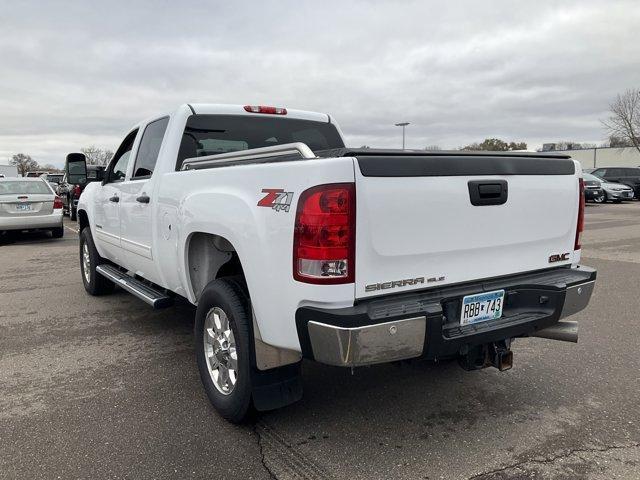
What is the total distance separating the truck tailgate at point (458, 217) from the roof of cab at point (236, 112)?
2.27 metres

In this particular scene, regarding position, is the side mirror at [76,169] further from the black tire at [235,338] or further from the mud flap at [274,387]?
the mud flap at [274,387]

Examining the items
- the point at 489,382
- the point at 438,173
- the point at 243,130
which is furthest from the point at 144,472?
the point at 243,130

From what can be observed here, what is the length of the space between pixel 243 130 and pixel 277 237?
224 centimetres

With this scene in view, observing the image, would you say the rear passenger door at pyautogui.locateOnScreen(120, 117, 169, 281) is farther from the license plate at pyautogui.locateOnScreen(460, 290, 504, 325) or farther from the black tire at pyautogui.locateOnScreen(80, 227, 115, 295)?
the license plate at pyautogui.locateOnScreen(460, 290, 504, 325)

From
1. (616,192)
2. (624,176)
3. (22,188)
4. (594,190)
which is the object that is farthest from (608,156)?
(22,188)

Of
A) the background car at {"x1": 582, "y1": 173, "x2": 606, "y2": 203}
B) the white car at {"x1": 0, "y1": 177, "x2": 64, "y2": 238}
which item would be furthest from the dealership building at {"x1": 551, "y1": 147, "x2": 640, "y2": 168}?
the white car at {"x1": 0, "y1": 177, "x2": 64, "y2": 238}

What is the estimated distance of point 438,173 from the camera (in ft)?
8.89

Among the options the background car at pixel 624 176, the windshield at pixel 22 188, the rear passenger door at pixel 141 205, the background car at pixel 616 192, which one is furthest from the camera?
the background car at pixel 624 176

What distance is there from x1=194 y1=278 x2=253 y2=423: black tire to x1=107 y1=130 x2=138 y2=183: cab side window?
242 cm

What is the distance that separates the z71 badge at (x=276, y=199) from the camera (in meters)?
2.54

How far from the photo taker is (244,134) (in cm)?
457

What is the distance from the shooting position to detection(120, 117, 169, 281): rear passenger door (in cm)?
429

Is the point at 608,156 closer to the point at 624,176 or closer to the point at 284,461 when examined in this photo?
the point at 624,176

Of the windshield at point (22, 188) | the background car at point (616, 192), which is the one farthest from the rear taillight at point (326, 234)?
the background car at point (616, 192)
